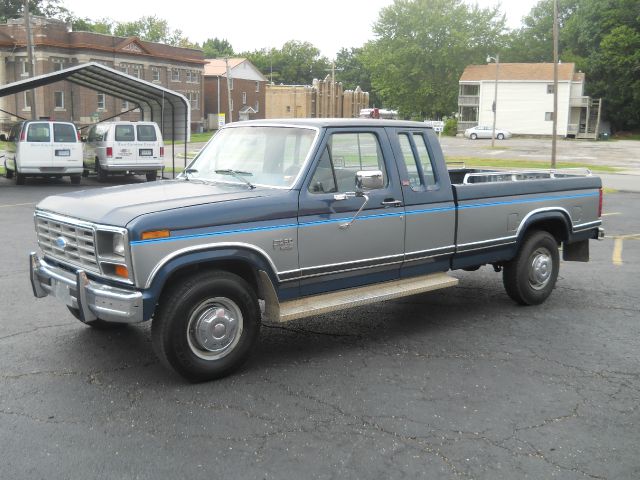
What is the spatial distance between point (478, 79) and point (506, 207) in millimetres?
76001

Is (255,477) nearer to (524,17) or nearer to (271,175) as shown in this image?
(271,175)

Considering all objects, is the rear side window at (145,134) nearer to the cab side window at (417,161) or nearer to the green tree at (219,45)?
the cab side window at (417,161)

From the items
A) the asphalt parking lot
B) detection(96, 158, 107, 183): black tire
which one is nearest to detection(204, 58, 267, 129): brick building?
detection(96, 158, 107, 183): black tire

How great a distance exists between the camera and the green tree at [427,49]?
84438mm

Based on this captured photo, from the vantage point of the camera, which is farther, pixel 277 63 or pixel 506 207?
pixel 277 63

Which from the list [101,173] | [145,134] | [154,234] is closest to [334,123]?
[154,234]

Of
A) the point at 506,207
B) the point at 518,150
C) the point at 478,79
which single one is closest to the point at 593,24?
the point at 478,79

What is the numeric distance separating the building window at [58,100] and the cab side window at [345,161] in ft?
182

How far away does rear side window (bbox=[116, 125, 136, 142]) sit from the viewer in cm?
2286

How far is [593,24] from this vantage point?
82688 millimetres

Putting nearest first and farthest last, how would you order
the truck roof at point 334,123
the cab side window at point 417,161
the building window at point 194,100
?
the truck roof at point 334,123 → the cab side window at point 417,161 → the building window at point 194,100

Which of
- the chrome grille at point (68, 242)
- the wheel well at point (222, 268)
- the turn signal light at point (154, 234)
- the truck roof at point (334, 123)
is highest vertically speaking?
the truck roof at point (334, 123)

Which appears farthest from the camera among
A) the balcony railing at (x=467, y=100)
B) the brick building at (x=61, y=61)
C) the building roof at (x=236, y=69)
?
the balcony railing at (x=467, y=100)

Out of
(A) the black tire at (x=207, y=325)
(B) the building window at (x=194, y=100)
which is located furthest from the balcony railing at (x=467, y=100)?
(A) the black tire at (x=207, y=325)
